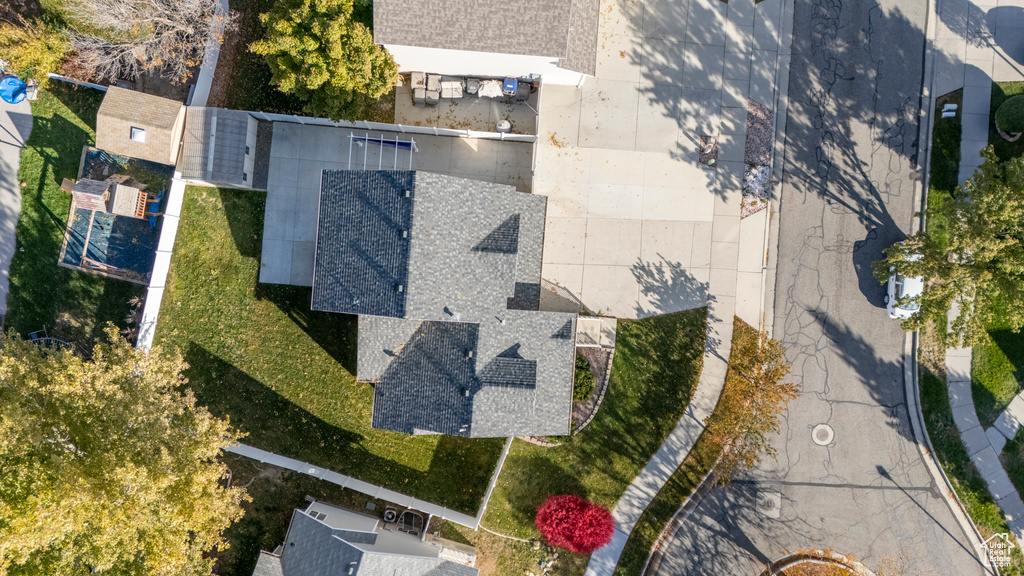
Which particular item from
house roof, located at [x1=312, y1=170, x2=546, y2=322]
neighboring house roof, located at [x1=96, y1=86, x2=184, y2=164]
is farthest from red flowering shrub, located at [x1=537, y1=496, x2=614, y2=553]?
neighboring house roof, located at [x1=96, y1=86, x2=184, y2=164]

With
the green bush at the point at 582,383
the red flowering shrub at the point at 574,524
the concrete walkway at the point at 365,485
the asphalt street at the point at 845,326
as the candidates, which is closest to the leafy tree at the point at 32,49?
the concrete walkway at the point at 365,485

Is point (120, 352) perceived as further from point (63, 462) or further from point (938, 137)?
point (938, 137)

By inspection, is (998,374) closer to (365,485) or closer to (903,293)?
(903,293)

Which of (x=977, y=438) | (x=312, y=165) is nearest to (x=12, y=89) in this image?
(x=312, y=165)

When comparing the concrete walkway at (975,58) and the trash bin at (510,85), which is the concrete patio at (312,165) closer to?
the trash bin at (510,85)

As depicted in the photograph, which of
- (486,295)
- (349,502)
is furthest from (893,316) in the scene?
(349,502)
